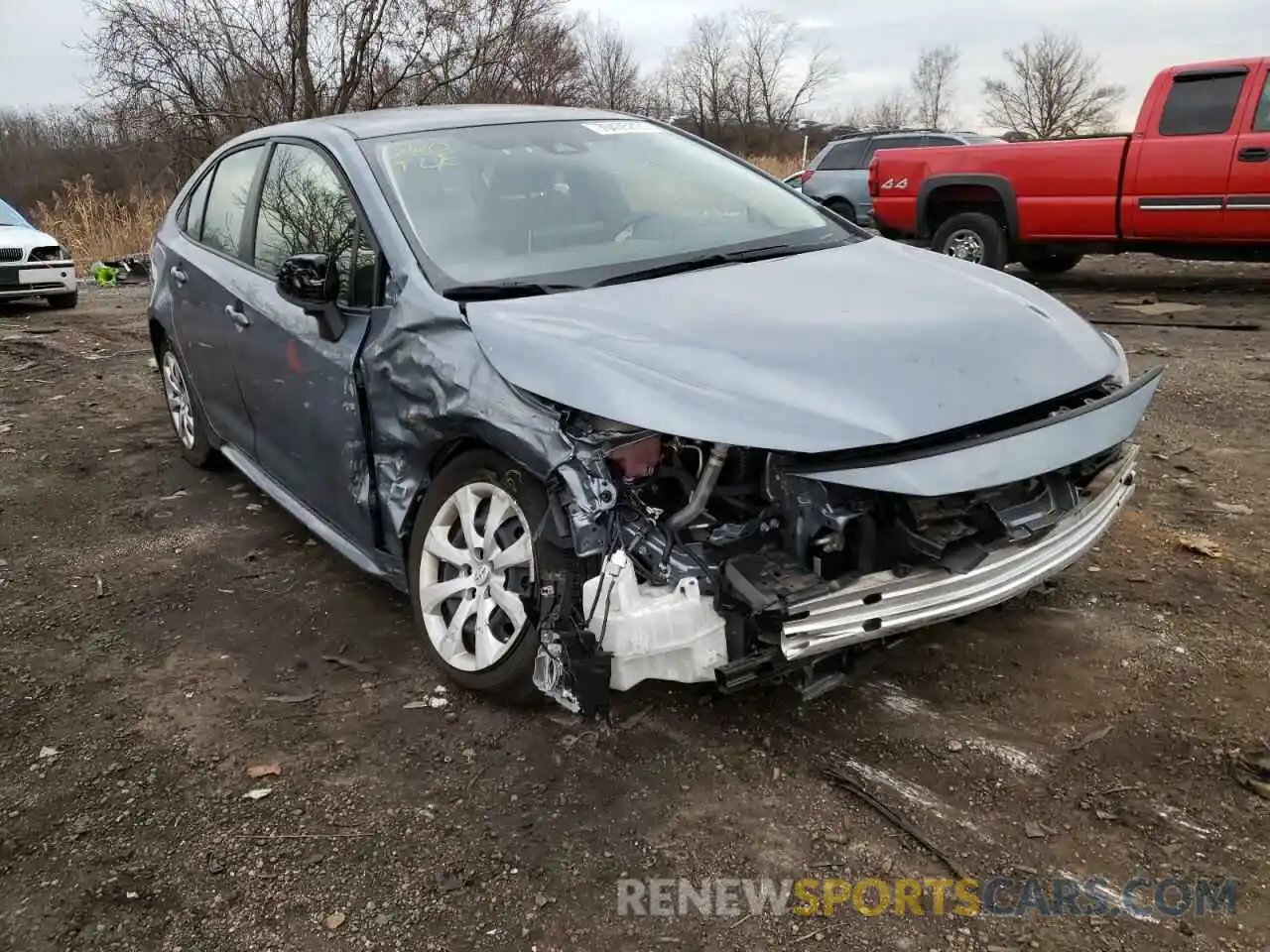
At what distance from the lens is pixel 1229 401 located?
5863 millimetres

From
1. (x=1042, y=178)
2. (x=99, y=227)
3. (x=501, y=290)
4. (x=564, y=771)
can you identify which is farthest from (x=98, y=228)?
(x=564, y=771)

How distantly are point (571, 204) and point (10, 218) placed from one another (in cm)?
1185

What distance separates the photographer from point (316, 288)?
3307mm

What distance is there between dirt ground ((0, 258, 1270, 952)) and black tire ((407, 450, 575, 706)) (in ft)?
0.38

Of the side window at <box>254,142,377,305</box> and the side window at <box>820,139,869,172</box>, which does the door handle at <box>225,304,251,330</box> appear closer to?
the side window at <box>254,142,377,305</box>

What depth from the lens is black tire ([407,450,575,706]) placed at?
2.72 m

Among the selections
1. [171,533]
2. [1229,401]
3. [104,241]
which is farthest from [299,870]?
[104,241]

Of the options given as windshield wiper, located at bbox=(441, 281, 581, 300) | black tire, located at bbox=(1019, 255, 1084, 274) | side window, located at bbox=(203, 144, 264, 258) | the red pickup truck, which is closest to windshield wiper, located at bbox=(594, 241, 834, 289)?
windshield wiper, located at bbox=(441, 281, 581, 300)

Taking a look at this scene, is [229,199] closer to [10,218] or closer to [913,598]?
[913,598]

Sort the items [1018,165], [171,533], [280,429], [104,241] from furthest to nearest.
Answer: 1. [104,241]
2. [1018,165]
3. [171,533]
4. [280,429]

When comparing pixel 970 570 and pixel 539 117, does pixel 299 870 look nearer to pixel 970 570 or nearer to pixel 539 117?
pixel 970 570

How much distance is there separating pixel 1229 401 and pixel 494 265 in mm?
4741

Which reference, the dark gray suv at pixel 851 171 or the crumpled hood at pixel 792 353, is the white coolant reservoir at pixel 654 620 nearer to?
the crumpled hood at pixel 792 353

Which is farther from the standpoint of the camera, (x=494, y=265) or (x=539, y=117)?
(x=539, y=117)
